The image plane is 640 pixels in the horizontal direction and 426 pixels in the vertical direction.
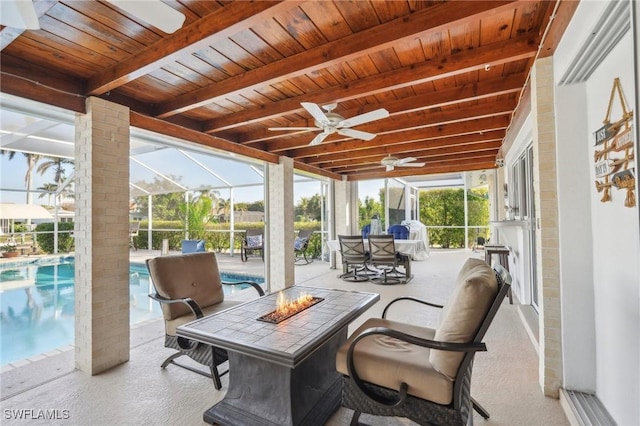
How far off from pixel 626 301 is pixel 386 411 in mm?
1330

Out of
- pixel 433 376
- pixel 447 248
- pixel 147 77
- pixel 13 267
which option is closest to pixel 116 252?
pixel 147 77

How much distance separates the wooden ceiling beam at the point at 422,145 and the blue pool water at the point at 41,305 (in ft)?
9.40

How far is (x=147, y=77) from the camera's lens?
2605 mm

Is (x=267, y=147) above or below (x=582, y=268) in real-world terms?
above

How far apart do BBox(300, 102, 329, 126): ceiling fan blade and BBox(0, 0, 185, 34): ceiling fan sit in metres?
1.23

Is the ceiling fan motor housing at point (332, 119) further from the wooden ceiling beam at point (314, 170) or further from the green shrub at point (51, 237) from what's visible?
the green shrub at point (51, 237)

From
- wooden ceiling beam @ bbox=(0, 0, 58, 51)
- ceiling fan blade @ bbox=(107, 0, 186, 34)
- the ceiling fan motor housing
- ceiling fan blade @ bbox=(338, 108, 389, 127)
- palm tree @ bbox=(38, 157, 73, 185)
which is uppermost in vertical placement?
palm tree @ bbox=(38, 157, 73, 185)

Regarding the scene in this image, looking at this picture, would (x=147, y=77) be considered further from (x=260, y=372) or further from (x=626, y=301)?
(x=626, y=301)

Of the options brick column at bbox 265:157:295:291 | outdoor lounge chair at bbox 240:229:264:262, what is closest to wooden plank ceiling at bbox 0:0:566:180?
brick column at bbox 265:157:295:291

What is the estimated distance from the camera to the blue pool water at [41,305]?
3.43 metres

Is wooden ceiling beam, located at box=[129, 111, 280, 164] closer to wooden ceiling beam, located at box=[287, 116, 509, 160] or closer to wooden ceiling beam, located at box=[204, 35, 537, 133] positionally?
wooden ceiling beam, located at box=[204, 35, 537, 133]

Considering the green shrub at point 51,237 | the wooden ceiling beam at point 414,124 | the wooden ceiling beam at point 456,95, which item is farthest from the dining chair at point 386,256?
the green shrub at point 51,237

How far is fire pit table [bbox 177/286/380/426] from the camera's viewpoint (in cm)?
163

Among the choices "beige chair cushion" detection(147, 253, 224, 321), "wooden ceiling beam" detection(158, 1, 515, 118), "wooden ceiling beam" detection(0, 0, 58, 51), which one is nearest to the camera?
"wooden ceiling beam" detection(0, 0, 58, 51)
